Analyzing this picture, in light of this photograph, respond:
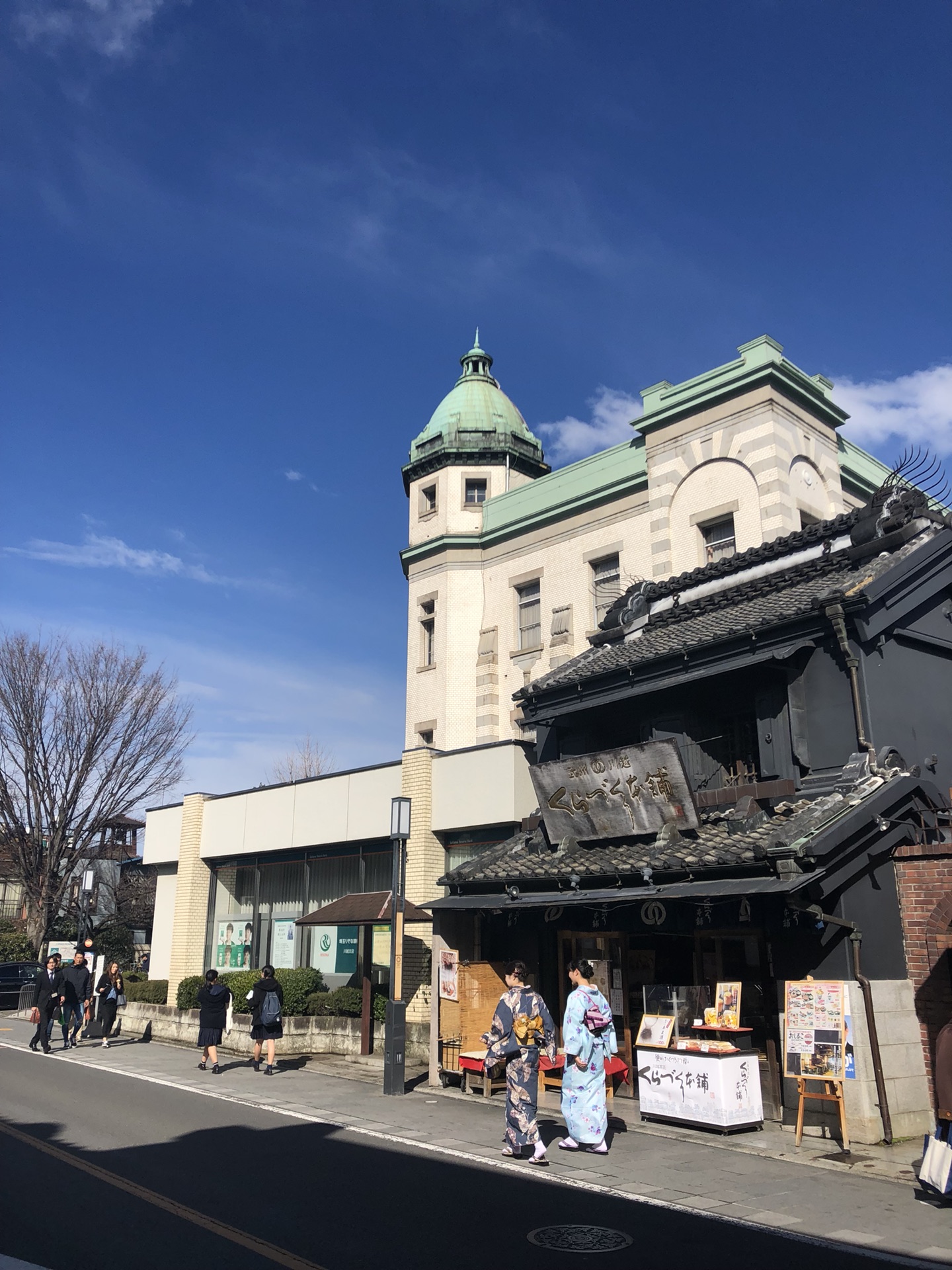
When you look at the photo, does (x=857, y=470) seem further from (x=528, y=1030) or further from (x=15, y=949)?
(x=15, y=949)

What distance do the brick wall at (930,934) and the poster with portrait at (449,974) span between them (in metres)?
7.04

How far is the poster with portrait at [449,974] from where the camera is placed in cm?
1603

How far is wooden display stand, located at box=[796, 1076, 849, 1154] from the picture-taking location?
10688mm

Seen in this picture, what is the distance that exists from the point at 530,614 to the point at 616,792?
40.2 ft

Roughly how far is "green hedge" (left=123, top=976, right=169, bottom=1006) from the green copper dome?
1617 cm

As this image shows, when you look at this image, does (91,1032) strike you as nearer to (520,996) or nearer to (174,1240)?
(520,996)

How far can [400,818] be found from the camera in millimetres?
17062

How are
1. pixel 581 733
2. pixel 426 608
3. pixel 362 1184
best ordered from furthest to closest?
pixel 426 608
pixel 581 733
pixel 362 1184

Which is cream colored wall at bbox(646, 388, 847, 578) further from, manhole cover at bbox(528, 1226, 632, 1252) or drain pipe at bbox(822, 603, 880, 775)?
manhole cover at bbox(528, 1226, 632, 1252)

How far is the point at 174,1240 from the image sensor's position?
7.07 meters

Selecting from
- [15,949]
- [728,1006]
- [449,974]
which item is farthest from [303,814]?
[15,949]

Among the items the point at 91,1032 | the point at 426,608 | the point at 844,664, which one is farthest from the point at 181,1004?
the point at 844,664

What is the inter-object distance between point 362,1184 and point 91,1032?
16118 mm

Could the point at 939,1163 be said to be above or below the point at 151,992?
below
